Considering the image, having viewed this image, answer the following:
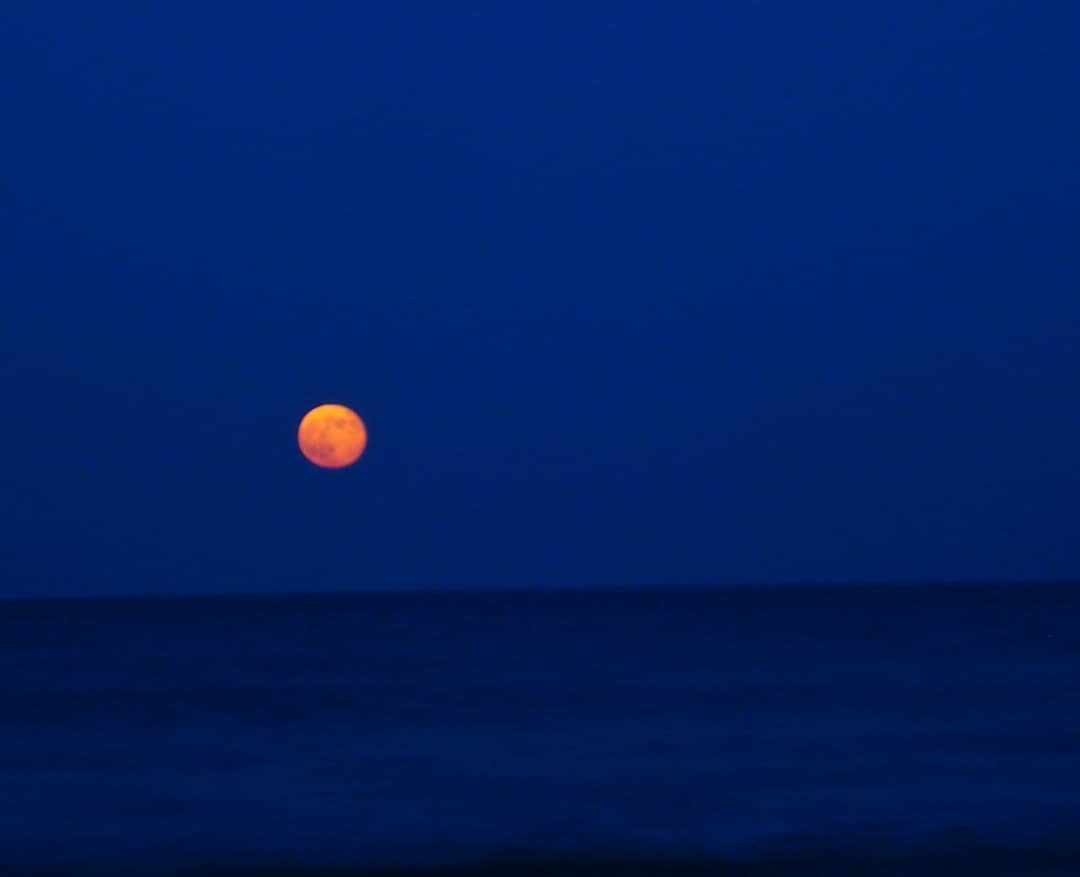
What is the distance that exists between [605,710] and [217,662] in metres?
8.91

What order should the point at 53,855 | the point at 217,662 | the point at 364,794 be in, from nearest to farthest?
the point at 53,855 → the point at 364,794 → the point at 217,662

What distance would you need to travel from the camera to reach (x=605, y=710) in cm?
1247

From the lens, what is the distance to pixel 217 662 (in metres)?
20.1

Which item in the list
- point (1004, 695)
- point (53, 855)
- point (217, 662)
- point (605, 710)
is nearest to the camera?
point (53, 855)

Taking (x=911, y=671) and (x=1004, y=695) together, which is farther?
(x=911, y=671)

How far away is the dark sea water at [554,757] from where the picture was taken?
246 inches

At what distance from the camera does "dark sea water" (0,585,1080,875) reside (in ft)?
20.5

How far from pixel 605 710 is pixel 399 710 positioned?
165 cm

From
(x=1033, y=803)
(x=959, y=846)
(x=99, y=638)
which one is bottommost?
(x=959, y=846)

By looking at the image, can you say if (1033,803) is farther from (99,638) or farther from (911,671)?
(99,638)

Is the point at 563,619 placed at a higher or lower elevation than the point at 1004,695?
higher

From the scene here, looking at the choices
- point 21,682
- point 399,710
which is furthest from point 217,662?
point 399,710

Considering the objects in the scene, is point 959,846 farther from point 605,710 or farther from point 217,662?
point 217,662

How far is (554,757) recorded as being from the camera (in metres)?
9.35
